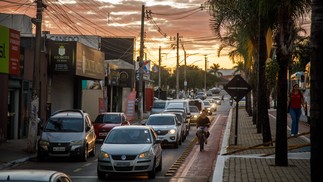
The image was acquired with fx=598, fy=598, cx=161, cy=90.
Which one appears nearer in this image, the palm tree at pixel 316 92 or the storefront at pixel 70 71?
the palm tree at pixel 316 92

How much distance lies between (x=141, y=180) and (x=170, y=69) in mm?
148487

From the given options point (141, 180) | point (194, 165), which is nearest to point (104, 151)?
point (141, 180)

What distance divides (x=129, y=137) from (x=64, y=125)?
17.7 feet

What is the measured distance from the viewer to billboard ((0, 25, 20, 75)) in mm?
23719

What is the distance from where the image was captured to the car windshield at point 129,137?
17.8 meters

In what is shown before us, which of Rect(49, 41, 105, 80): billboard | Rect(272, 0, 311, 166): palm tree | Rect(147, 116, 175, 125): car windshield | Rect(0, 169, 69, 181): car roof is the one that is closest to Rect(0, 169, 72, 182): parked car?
Rect(0, 169, 69, 181): car roof

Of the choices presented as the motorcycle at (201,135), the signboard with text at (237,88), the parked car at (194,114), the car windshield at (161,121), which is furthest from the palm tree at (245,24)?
the parked car at (194,114)

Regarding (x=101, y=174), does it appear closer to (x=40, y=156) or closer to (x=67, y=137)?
(x=67, y=137)

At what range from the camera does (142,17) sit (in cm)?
5362

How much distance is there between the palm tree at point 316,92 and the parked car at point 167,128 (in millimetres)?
17950

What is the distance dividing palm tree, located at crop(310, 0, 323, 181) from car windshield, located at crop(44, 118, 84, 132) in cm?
1400

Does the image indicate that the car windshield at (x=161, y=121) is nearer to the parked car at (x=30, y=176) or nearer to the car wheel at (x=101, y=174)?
the car wheel at (x=101, y=174)

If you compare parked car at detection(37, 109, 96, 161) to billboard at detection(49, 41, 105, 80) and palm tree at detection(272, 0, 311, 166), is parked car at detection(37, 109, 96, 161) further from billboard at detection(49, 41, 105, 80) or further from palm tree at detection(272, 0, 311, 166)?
billboard at detection(49, 41, 105, 80)

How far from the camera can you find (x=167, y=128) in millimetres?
27969
